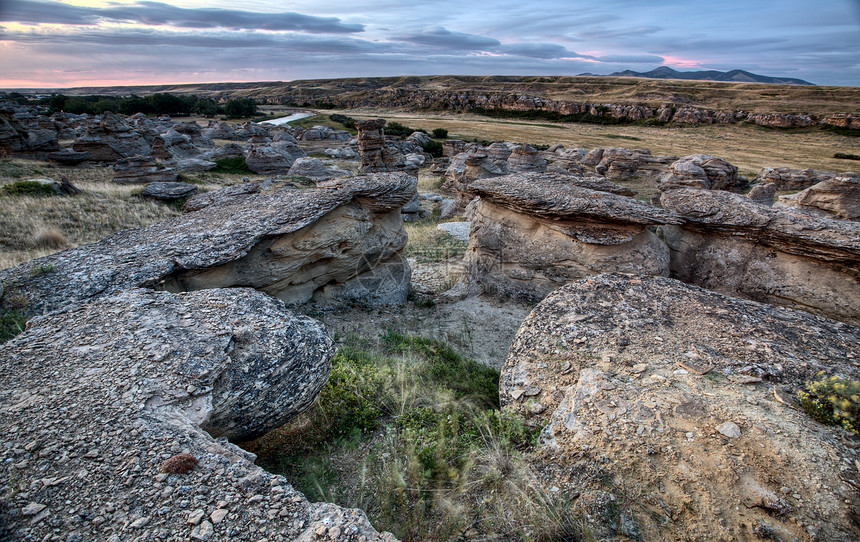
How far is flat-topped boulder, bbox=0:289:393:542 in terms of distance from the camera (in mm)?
2355

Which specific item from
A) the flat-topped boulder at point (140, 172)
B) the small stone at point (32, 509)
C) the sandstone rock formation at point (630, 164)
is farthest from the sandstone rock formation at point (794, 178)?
the flat-topped boulder at point (140, 172)

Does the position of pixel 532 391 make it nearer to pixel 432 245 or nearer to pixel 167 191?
pixel 432 245

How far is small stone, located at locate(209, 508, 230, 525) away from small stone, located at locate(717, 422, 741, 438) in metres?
3.87

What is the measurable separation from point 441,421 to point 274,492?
175cm

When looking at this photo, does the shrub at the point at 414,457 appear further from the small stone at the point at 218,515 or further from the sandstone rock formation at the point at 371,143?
the sandstone rock formation at the point at 371,143

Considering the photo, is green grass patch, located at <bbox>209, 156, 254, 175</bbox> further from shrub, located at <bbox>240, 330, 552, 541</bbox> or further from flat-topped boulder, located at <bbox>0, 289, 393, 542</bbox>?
shrub, located at <bbox>240, 330, 552, 541</bbox>

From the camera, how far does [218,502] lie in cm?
246

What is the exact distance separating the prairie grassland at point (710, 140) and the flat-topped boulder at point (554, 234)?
26.4 meters

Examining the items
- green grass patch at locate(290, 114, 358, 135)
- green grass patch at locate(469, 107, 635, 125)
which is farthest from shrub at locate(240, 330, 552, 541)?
green grass patch at locate(469, 107, 635, 125)

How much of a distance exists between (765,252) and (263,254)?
28.4ft

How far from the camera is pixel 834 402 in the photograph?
3596 millimetres

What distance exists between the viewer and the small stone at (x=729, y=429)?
3.41 m

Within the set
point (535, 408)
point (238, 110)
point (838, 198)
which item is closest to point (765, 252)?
point (535, 408)

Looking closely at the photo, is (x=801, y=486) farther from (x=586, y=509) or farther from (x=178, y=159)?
(x=178, y=159)
